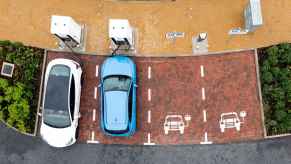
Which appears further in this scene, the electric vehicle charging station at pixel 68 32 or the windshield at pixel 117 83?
the windshield at pixel 117 83

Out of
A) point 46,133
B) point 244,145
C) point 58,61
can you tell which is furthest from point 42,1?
point 244,145

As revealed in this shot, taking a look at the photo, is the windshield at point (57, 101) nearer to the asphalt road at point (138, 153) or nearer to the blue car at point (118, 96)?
the asphalt road at point (138, 153)

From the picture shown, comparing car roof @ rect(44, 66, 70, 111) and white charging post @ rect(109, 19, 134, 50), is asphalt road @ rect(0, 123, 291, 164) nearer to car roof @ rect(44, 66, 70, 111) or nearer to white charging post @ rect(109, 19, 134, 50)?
car roof @ rect(44, 66, 70, 111)

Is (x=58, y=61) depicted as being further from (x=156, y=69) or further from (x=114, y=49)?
(x=156, y=69)

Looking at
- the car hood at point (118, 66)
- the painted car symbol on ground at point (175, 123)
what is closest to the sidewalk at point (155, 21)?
the car hood at point (118, 66)

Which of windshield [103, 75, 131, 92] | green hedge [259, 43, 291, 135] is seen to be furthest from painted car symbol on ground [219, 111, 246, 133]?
windshield [103, 75, 131, 92]

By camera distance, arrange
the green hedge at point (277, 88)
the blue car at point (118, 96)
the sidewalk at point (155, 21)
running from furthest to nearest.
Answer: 1. the sidewalk at point (155, 21)
2. the blue car at point (118, 96)
3. the green hedge at point (277, 88)

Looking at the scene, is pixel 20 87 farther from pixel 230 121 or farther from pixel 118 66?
pixel 230 121
